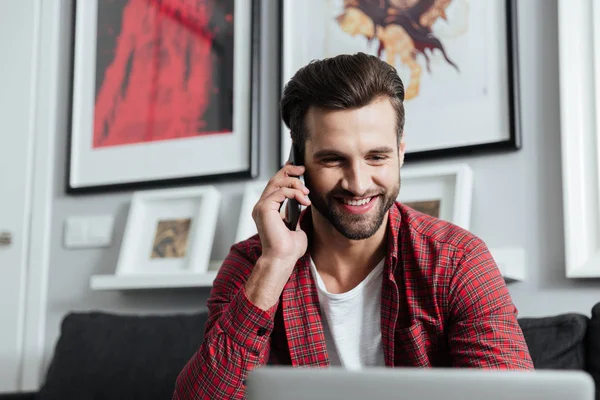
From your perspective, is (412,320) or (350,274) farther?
(350,274)

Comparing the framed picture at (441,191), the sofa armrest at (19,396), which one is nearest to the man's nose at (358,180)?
the framed picture at (441,191)

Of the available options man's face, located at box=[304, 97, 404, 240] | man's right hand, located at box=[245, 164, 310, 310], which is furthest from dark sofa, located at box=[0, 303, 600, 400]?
man's face, located at box=[304, 97, 404, 240]

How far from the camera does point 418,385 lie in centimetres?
54

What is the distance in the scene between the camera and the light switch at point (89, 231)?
2.54 meters

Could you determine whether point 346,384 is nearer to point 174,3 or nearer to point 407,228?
point 407,228

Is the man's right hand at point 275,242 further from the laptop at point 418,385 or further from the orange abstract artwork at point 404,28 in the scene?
the laptop at point 418,385

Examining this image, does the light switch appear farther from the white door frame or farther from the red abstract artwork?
the red abstract artwork

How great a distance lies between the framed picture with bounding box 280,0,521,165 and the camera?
194cm

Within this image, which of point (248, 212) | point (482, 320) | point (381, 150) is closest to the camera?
point (482, 320)

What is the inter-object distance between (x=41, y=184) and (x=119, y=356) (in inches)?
35.4

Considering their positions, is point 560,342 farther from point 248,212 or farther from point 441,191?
point 248,212

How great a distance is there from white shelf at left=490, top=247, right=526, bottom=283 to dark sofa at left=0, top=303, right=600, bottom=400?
0.83 m

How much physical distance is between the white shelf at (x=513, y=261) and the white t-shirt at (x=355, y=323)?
1.50 feet

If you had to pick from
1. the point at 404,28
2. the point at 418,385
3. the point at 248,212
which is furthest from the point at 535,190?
the point at 418,385
